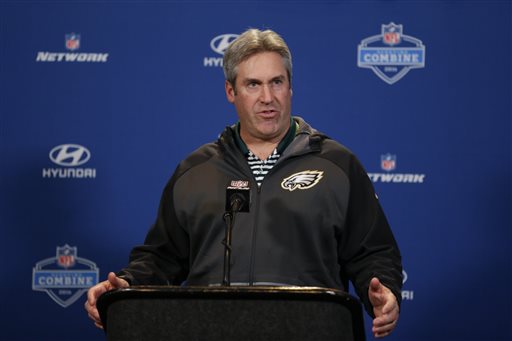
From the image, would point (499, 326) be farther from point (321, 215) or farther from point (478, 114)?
point (321, 215)

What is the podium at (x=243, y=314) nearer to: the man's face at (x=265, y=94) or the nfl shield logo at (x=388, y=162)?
the man's face at (x=265, y=94)

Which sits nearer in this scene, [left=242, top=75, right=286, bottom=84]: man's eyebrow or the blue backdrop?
[left=242, top=75, right=286, bottom=84]: man's eyebrow

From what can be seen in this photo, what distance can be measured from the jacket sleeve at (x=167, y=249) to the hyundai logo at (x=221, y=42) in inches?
60.8

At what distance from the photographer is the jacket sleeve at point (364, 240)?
2.37 meters

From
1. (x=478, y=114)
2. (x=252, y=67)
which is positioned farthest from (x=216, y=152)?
(x=478, y=114)

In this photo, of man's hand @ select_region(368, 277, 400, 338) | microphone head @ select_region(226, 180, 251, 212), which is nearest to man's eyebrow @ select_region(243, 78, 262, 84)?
microphone head @ select_region(226, 180, 251, 212)

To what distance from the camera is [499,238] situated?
392 cm

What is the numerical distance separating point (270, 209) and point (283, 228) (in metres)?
0.07

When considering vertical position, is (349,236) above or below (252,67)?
below

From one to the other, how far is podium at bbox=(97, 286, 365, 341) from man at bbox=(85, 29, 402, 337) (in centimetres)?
61

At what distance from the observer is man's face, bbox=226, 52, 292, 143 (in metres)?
2.51

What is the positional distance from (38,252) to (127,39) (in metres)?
1.15

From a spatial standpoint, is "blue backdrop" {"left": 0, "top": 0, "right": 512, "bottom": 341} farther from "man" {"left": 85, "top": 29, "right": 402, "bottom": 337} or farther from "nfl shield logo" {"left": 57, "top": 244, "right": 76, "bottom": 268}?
"man" {"left": 85, "top": 29, "right": 402, "bottom": 337}

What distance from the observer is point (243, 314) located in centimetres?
159
